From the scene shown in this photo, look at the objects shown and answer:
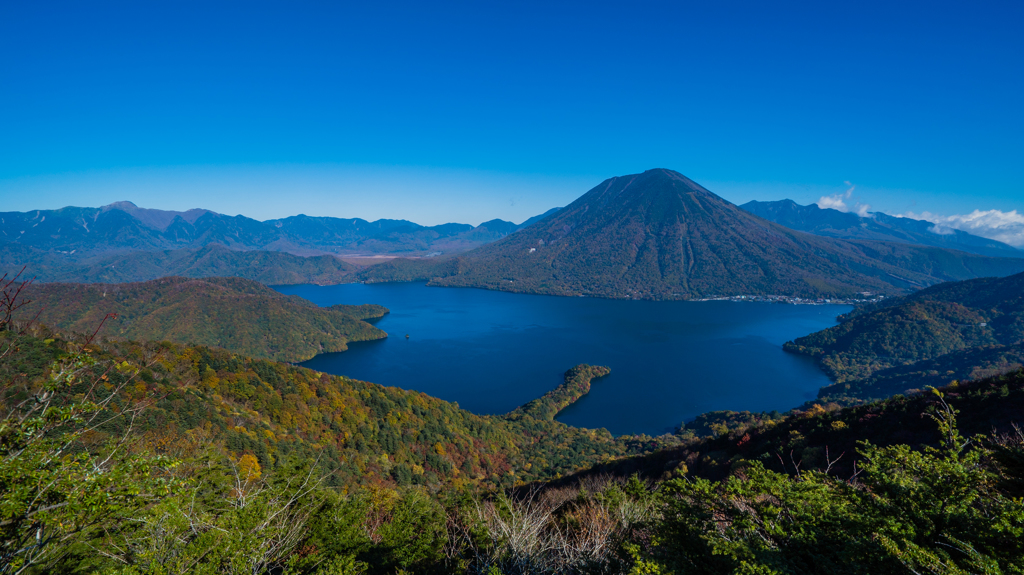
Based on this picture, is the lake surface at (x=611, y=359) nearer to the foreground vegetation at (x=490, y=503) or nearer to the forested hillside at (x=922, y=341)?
the forested hillside at (x=922, y=341)

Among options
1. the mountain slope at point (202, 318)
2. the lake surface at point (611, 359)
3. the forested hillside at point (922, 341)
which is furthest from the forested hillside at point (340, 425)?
the forested hillside at point (922, 341)

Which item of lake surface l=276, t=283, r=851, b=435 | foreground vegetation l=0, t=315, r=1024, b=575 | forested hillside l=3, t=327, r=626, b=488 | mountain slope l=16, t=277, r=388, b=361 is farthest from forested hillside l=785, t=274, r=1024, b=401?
mountain slope l=16, t=277, r=388, b=361

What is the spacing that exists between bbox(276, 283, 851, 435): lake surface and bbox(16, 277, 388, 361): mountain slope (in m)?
8.03

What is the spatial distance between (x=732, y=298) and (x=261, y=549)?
8357 inches

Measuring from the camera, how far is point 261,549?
8930 mm

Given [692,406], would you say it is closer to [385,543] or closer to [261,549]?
[385,543]

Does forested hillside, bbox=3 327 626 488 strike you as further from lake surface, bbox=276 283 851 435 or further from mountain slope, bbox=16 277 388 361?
mountain slope, bbox=16 277 388 361

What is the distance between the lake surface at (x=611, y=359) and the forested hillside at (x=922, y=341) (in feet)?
24.9

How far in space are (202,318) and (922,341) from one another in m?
179

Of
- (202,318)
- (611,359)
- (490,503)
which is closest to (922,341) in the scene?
(611,359)

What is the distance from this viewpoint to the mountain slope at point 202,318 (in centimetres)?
9588

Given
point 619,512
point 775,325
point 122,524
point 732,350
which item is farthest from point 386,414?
point 775,325

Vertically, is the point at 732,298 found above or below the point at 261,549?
below

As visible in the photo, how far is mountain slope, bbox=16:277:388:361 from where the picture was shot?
95875 mm
